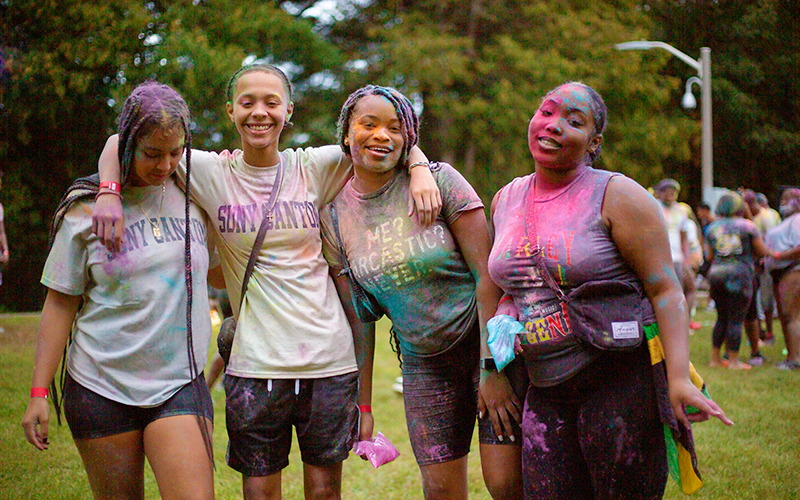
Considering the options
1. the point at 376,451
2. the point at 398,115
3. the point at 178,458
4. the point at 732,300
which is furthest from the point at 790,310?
the point at 178,458

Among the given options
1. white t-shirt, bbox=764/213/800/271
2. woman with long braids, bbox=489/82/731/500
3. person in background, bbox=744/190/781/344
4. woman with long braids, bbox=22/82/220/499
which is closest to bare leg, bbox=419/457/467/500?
woman with long braids, bbox=489/82/731/500

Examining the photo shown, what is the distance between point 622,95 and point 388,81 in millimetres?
6749

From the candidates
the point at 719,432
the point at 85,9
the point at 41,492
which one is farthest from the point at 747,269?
the point at 85,9

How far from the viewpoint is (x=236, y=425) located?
2.62m

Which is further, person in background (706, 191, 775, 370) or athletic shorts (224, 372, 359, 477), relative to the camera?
person in background (706, 191, 775, 370)

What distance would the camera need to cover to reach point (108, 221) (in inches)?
89.1

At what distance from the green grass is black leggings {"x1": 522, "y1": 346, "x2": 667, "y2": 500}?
192 cm

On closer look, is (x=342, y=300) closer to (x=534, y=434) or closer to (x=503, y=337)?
(x=503, y=337)

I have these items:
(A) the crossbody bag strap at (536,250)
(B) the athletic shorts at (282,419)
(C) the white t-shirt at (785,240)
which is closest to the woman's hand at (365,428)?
(B) the athletic shorts at (282,419)

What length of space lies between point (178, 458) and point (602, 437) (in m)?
1.42

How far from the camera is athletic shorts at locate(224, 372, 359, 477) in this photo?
2.59 m

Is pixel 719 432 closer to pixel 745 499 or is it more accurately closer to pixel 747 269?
pixel 745 499

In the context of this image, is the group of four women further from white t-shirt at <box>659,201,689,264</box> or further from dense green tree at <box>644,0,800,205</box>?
white t-shirt at <box>659,201,689,264</box>

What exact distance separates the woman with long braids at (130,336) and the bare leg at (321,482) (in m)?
0.41
